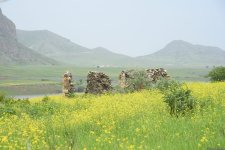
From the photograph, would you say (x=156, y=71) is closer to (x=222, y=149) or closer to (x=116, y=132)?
(x=116, y=132)

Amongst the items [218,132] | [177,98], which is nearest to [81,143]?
[218,132]

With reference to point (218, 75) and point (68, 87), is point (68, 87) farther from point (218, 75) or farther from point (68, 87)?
point (218, 75)

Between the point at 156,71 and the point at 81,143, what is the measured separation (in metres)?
26.6

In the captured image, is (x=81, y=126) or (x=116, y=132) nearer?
(x=116, y=132)

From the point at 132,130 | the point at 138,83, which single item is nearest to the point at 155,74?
the point at 138,83

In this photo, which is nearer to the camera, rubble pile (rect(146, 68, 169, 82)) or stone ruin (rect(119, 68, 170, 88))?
stone ruin (rect(119, 68, 170, 88))

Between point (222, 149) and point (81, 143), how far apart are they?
446 centimetres

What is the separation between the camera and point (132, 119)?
53.2ft

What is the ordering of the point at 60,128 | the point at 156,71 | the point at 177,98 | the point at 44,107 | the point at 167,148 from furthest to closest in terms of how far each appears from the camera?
1. the point at 156,71
2. the point at 44,107
3. the point at 177,98
4. the point at 60,128
5. the point at 167,148

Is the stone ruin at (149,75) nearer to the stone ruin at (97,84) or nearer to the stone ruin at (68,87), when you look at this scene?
the stone ruin at (97,84)

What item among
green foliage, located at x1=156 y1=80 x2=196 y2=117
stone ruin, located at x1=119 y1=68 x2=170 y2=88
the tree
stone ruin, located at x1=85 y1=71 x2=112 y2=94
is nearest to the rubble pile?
stone ruin, located at x1=119 y1=68 x2=170 y2=88

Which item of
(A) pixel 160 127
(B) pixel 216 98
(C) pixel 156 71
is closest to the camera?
(A) pixel 160 127

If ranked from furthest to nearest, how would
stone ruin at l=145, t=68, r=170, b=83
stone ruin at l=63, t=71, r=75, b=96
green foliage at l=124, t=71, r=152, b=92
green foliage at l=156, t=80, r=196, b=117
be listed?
stone ruin at l=145, t=68, r=170, b=83, stone ruin at l=63, t=71, r=75, b=96, green foliage at l=124, t=71, r=152, b=92, green foliage at l=156, t=80, r=196, b=117

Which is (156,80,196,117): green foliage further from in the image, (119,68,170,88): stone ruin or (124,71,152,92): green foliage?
(119,68,170,88): stone ruin
